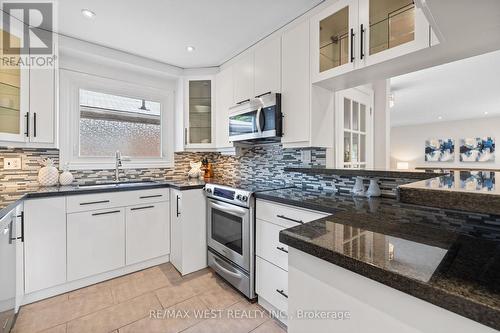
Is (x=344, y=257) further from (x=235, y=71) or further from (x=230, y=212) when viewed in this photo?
(x=235, y=71)

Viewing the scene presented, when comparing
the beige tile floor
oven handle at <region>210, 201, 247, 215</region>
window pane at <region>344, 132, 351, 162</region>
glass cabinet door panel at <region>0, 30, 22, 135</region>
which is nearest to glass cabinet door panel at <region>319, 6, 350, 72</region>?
window pane at <region>344, 132, 351, 162</region>

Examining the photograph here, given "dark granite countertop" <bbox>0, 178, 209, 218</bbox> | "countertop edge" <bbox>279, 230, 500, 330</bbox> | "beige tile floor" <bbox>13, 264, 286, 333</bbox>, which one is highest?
"dark granite countertop" <bbox>0, 178, 209, 218</bbox>

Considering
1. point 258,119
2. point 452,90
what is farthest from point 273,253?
point 452,90

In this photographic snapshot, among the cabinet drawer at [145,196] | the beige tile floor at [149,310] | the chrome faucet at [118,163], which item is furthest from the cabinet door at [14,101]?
the beige tile floor at [149,310]

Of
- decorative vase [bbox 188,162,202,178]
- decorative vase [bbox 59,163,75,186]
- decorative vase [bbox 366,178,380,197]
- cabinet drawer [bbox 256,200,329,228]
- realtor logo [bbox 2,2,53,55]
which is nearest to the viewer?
cabinet drawer [bbox 256,200,329,228]

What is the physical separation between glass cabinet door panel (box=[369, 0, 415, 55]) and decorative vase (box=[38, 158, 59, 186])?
289 cm

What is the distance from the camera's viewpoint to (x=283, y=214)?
5.35 ft

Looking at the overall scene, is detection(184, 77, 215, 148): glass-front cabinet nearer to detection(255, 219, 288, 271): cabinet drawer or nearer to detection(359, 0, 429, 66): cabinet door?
detection(255, 219, 288, 271): cabinet drawer

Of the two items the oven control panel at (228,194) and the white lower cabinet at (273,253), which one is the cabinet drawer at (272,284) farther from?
the oven control panel at (228,194)

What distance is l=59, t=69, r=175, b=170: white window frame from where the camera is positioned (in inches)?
95.3

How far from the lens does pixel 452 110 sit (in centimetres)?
551

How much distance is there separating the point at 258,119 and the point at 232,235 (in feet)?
3.53

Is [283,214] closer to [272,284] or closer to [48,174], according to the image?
[272,284]

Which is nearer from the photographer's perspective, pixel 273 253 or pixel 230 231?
pixel 273 253
